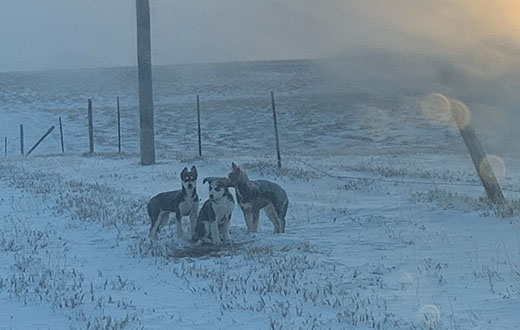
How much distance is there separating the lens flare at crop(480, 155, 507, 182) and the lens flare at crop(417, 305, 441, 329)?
5.97 metres

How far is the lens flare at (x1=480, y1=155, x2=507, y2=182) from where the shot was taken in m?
11.7

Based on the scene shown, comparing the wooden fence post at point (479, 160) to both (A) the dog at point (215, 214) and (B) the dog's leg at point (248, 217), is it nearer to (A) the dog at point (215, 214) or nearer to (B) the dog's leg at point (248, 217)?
(B) the dog's leg at point (248, 217)

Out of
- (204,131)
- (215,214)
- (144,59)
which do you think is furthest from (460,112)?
(204,131)

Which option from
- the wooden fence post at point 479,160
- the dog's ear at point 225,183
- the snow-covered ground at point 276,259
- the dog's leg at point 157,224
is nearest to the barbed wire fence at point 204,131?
the snow-covered ground at point 276,259

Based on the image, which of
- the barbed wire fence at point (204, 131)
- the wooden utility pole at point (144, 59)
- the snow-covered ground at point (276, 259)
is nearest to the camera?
the snow-covered ground at point (276, 259)

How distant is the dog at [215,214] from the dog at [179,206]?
39 cm

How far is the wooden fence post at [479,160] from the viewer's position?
11602mm

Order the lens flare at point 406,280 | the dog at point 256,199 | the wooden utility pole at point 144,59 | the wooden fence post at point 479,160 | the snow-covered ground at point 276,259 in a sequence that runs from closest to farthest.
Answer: the snow-covered ground at point 276,259 < the lens flare at point 406,280 < the dog at point 256,199 < the wooden fence post at point 479,160 < the wooden utility pole at point 144,59

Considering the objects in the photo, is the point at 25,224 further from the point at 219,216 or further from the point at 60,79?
the point at 60,79

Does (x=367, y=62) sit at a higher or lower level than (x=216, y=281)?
higher

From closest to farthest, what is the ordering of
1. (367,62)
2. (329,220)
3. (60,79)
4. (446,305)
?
1. (446,305)
2. (329,220)
3. (367,62)
4. (60,79)

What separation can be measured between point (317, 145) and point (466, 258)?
2790 cm

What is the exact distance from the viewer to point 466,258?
812 cm

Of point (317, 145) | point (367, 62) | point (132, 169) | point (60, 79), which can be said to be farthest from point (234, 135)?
point (60, 79)
